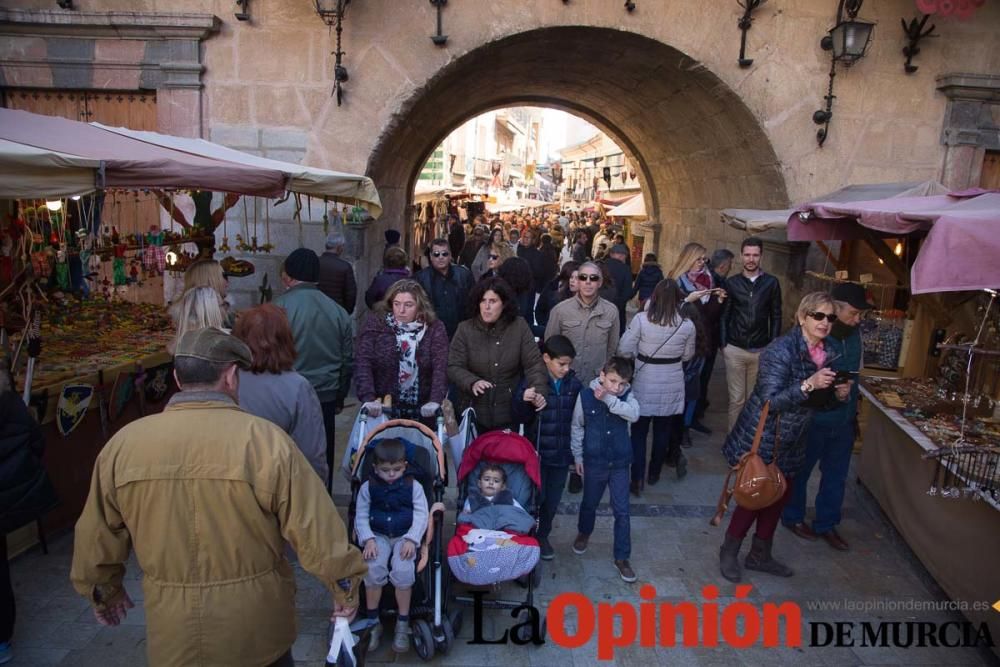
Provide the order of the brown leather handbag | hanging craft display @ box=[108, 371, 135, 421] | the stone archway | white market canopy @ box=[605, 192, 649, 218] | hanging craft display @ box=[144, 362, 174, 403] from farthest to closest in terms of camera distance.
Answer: white market canopy @ box=[605, 192, 649, 218] → the stone archway → hanging craft display @ box=[144, 362, 174, 403] → hanging craft display @ box=[108, 371, 135, 421] → the brown leather handbag

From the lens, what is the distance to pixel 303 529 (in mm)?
2094

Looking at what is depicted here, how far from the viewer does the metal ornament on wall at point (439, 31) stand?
22.4 ft

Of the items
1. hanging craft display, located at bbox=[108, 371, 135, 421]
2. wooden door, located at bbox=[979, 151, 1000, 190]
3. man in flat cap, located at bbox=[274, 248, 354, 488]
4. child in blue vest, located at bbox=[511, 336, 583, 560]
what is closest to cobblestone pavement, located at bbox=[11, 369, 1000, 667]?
child in blue vest, located at bbox=[511, 336, 583, 560]

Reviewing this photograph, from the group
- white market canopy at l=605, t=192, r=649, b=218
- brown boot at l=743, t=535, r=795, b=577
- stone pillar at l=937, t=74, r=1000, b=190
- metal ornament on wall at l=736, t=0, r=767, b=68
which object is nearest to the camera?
brown boot at l=743, t=535, r=795, b=577

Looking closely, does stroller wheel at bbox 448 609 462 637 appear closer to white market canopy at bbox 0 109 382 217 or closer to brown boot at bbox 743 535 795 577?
brown boot at bbox 743 535 795 577

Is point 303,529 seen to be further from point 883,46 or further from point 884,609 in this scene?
point 883,46

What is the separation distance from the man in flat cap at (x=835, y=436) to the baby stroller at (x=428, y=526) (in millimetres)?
2295

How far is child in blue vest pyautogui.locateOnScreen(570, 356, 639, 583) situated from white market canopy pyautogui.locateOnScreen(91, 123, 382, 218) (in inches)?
106

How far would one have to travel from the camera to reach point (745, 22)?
280 inches

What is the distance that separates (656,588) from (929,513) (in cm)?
177

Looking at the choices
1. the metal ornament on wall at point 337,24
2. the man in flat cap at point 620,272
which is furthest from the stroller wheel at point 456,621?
the metal ornament on wall at point 337,24

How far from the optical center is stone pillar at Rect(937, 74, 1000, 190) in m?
7.21

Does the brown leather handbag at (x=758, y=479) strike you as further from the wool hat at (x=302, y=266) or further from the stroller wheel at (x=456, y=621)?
the wool hat at (x=302, y=266)

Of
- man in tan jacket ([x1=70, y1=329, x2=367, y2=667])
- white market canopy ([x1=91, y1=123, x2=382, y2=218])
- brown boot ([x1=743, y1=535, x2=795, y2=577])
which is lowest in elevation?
brown boot ([x1=743, y1=535, x2=795, y2=577])
